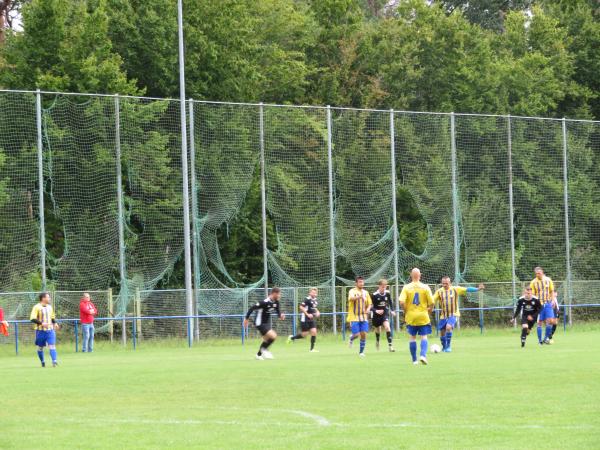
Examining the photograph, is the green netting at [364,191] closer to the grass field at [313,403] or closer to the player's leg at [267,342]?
the player's leg at [267,342]

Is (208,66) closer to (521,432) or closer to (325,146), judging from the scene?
(325,146)

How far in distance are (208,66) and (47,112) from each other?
14.4 metres

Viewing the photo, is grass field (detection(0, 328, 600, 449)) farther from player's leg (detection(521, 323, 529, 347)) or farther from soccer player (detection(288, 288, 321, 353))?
soccer player (detection(288, 288, 321, 353))

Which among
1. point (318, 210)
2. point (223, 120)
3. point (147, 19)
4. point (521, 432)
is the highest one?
point (147, 19)

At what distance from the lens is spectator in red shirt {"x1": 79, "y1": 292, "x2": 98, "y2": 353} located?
1492 inches

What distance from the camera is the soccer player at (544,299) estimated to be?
34219 mm

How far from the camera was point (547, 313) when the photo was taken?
3422 cm

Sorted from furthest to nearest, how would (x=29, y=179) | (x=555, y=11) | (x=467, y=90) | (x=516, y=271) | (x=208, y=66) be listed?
(x=555, y=11) → (x=467, y=90) → (x=208, y=66) → (x=516, y=271) → (x=29, y=179)

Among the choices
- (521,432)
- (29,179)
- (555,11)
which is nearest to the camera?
(521,432)

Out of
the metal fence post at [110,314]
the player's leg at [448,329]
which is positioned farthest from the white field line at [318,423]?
the metal fence post at [110,314]

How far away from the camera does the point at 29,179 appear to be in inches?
1628

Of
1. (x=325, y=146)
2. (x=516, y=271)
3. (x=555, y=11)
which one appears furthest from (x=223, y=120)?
(x=555, y=11)

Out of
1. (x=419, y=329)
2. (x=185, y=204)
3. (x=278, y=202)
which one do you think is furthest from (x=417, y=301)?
(x=278, y=202)

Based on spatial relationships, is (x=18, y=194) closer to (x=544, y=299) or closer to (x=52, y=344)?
(x=52, y=344)
